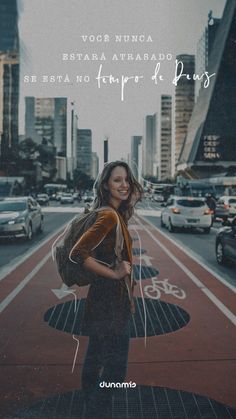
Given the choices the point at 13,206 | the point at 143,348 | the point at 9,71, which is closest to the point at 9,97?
the point at 9,71

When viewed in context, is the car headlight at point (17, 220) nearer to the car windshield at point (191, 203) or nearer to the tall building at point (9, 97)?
the tall building at point (9, 97)

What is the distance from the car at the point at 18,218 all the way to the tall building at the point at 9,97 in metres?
4.25

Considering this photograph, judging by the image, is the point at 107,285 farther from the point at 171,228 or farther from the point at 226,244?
the point at 171,228

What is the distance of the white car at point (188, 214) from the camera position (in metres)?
14.9

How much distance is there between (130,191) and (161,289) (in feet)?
14.2

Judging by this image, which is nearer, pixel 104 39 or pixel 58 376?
pixel 58 376

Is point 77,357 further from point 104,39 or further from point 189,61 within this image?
point 189,61

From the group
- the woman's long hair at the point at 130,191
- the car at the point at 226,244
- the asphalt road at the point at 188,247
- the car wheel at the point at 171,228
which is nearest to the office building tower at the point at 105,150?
the woman's long hair at the point at 130,191

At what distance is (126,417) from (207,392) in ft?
2.23

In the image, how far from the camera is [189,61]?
18.6 ft

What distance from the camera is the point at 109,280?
8.18 ft

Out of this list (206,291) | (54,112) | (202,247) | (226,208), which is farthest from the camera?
(226,208)

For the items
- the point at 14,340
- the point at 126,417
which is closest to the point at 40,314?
the point at 14,340

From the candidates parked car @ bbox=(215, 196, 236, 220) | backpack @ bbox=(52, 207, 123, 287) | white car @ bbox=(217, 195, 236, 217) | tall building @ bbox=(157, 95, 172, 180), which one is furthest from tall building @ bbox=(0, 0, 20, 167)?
parked car @ bbox=(215, 196, 236, 220)
